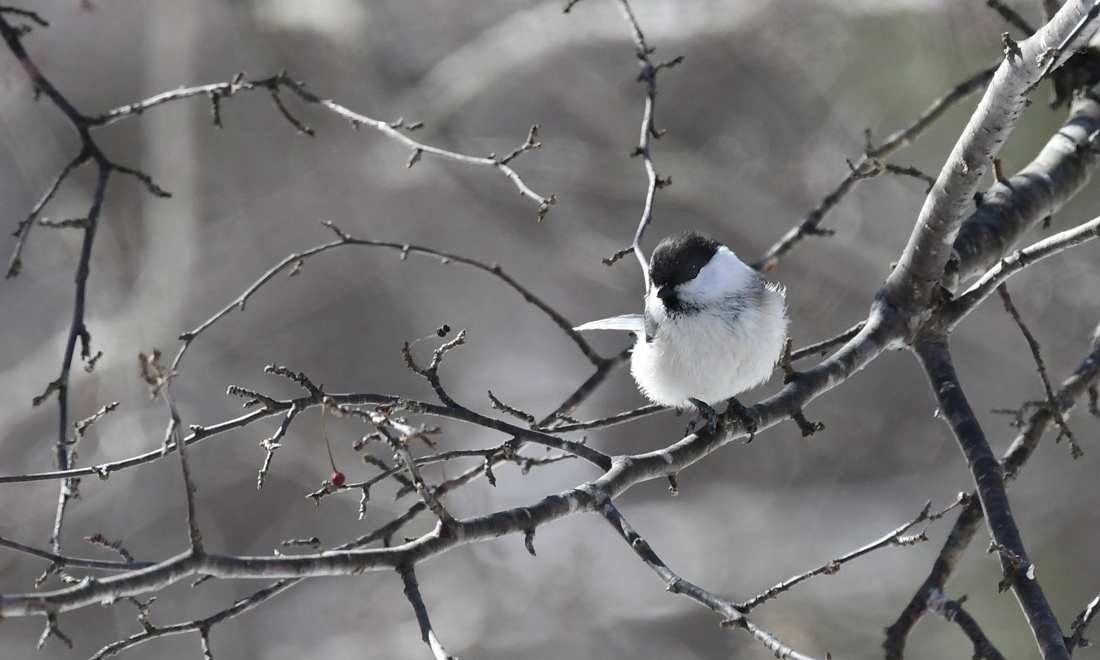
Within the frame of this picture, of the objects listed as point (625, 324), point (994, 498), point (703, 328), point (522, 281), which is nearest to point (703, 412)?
point (703, 328)

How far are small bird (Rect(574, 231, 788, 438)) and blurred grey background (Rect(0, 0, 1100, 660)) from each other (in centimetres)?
385

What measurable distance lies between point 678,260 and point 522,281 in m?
5.42

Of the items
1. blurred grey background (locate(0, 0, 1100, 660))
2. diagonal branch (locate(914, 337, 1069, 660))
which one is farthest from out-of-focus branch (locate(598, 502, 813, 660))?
blurred grey background (locate(0, 0, 1100, 660))

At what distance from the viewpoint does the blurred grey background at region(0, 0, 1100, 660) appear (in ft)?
21.6

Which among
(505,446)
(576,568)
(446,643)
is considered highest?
(576,568)

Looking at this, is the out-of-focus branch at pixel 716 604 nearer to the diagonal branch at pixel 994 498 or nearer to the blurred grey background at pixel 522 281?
the diagonal branch at pixel 994 498

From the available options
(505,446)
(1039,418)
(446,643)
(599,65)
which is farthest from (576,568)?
(505,446)

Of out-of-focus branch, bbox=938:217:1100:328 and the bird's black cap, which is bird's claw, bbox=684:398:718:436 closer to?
the bird's black cap

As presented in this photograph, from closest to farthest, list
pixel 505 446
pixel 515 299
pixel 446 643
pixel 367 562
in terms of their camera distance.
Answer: pixel 367 562
pixel 505 446
pixel 446 643
pixel 515 299

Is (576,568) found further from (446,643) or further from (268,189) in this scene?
(268,189)

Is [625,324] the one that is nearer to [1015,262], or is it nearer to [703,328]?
[703,328]

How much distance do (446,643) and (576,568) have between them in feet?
3.76

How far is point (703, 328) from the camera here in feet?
8.87

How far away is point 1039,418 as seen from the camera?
2475mm
